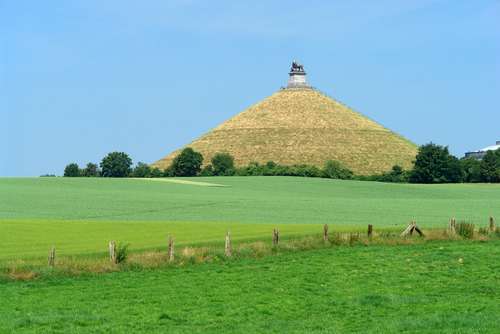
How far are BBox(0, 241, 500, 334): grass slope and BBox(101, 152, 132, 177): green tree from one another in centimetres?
14543

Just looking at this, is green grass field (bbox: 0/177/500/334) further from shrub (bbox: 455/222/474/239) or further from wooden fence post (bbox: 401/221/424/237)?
shrub (bbox: 455/222/474/239)

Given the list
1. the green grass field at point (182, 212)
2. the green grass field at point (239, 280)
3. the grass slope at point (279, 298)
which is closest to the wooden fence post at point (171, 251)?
the green grass field at point (239, 280)

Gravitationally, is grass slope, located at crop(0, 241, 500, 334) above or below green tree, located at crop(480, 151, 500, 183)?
below

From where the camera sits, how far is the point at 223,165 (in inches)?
7037

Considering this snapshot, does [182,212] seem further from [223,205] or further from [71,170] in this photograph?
[71,170]

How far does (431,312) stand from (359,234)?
20.6 metres

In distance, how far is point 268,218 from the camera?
60094mm

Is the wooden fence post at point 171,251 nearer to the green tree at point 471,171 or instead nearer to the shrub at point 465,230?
the shrub at point 465,230

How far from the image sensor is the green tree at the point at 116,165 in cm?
18338

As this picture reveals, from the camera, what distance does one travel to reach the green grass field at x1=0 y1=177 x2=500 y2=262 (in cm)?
4378

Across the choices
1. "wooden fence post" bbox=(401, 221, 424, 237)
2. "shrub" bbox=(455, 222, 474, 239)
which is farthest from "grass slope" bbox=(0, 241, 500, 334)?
"shrub" bbox=(455, 222, 474, 239)

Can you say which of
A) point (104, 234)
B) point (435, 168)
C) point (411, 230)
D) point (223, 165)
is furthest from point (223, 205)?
point (223, 165)

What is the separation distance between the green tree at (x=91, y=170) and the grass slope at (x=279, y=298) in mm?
145925

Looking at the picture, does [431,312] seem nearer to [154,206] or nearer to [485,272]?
[485,272]
